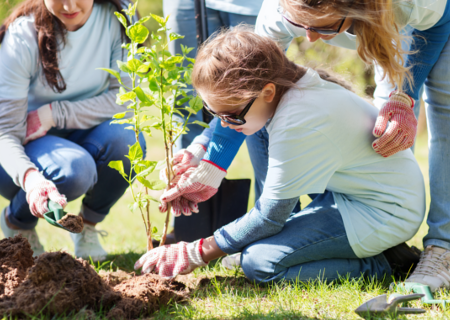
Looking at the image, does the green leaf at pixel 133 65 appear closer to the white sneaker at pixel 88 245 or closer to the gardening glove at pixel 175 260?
the gardening glove at pixel 175 260

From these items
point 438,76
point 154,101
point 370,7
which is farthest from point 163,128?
point 438,76

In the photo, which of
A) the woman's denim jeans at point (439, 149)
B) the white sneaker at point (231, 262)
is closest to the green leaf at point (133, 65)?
the white sneaker at point (231, 262)

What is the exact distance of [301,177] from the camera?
1.86 meters

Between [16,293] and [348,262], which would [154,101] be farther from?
[348,262]

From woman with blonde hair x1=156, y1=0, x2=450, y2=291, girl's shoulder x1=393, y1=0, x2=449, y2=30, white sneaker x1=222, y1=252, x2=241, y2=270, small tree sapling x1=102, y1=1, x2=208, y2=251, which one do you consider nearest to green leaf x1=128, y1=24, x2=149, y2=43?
small tree sapling x1=102, y1=1, x2=208, y2=251

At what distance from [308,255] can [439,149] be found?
2.71 feet

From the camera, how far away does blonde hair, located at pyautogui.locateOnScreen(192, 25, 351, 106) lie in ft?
5.90

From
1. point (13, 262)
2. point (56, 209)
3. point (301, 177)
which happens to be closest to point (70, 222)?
point (56, 209)

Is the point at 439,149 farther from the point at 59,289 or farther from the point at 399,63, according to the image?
the point at 59,289

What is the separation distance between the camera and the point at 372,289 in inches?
77.0

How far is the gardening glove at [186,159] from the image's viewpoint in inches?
85.4

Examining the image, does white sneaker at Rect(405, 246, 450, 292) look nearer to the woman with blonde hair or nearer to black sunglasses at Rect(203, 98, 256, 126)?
the woman with blonde hair

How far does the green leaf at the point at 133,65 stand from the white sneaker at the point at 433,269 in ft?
4.89

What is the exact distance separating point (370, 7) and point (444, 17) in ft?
1.51
